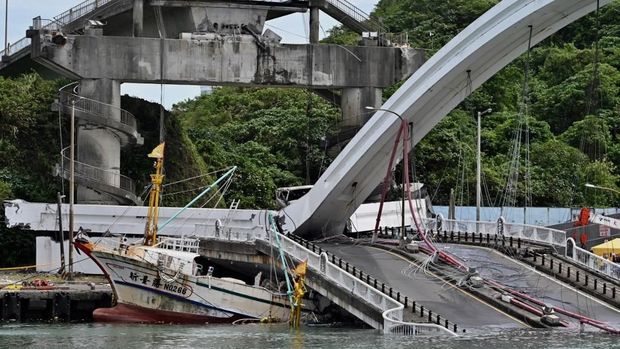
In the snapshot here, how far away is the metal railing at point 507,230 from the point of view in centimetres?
5144

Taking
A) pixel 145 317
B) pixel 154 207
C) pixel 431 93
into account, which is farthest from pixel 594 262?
pixel 154 207

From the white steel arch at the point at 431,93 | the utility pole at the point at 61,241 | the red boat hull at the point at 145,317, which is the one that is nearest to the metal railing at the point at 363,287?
the red boat hull at the point at 145,317

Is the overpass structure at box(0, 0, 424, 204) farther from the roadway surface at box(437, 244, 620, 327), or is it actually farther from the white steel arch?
the roadway surface at box(437, 244, 620, 327)

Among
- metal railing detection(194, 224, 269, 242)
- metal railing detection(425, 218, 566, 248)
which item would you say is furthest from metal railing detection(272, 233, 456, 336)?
metal railing detection(425, 218, 566, 248)

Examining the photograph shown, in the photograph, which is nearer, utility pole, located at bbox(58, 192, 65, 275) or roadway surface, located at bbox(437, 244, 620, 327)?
roadway surface, located at bbox(437, 244, 620, 327)

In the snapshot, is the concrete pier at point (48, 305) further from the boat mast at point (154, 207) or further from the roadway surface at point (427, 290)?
the roadway surface at point (427, 290)

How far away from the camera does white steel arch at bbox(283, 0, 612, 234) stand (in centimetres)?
4697

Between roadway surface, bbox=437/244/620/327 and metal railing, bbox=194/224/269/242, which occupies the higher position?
metal railing, bbox=194/224/269/242

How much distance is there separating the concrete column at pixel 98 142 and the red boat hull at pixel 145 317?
15.3 meters

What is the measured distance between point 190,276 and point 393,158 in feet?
35.2

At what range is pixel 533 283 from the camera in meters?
44.2

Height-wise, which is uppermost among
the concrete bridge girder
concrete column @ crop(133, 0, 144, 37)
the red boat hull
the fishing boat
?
concrete column @ crop(133, 0, 144, 37)

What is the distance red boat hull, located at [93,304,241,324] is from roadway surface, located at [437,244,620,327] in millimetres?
10095

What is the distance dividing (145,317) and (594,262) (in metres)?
18.1
